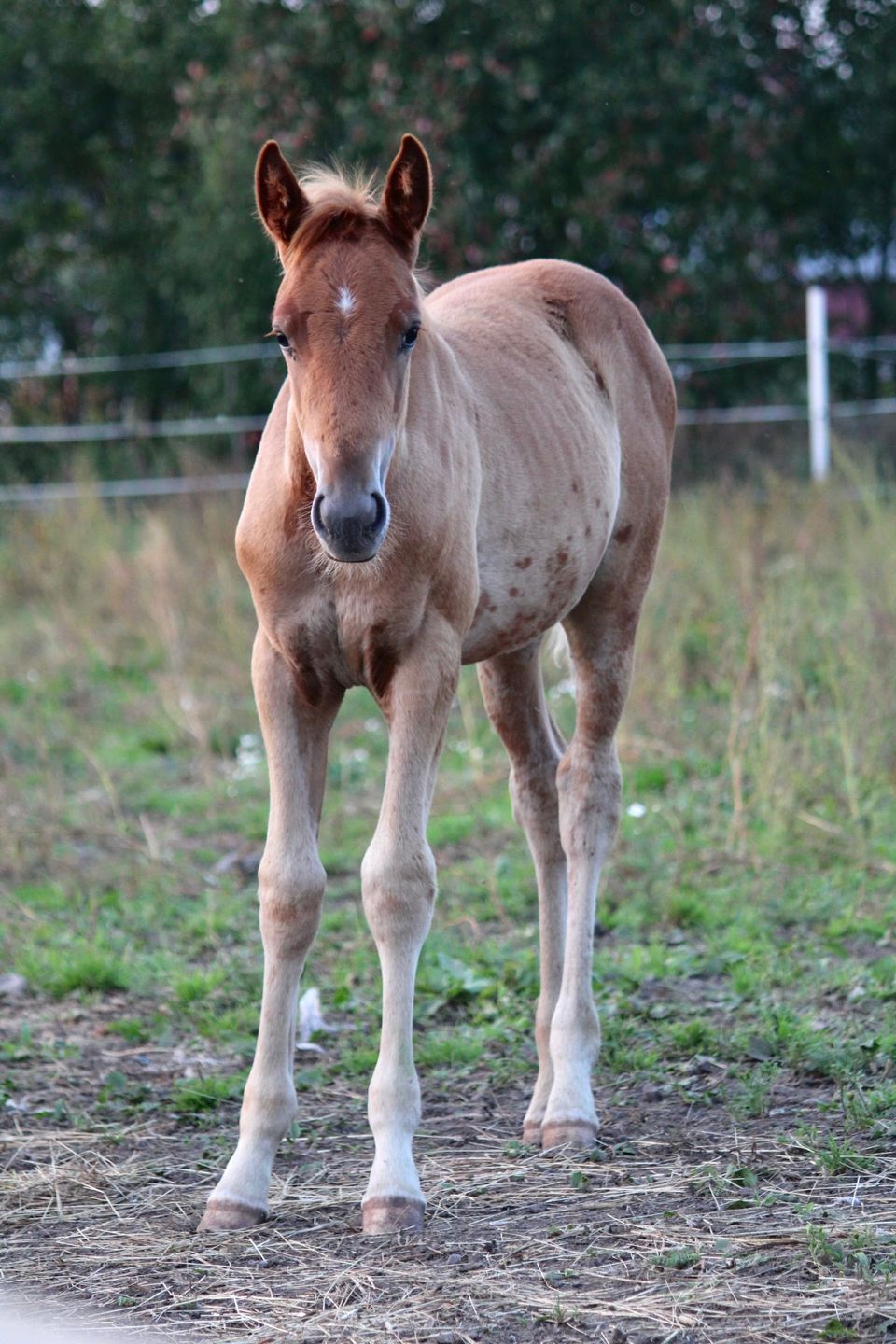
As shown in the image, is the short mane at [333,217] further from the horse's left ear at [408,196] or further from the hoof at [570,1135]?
the hoof at [570,1135]

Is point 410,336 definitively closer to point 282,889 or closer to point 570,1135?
point 282,889

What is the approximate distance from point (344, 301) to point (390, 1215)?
1835 mm

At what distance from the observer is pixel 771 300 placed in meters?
13.7

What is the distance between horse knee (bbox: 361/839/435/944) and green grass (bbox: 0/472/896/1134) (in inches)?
41.0

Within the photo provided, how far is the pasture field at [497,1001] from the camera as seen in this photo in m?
2.82

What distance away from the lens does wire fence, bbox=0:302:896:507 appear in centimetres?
1173

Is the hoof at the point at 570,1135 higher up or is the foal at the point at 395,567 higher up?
the foal at the point at 395,567

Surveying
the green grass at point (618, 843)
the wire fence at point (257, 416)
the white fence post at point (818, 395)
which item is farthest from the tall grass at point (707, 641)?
the white fence post at point (818, 395)

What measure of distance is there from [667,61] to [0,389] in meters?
7.71

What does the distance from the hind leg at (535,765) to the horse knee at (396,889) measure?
40.5 inches

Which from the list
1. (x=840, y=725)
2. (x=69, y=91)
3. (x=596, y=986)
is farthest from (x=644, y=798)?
Answer: (x=69, y=91)

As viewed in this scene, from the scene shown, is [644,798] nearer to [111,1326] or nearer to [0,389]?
[111,1326]

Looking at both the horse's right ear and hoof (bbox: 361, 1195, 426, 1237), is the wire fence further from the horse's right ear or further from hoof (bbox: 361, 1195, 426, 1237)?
hoof (bbox: 361, 1195, 426, 1237)

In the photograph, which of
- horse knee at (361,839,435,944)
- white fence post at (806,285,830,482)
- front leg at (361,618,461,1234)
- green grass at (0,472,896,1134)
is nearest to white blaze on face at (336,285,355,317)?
front leg at (361,618,461,1234)
